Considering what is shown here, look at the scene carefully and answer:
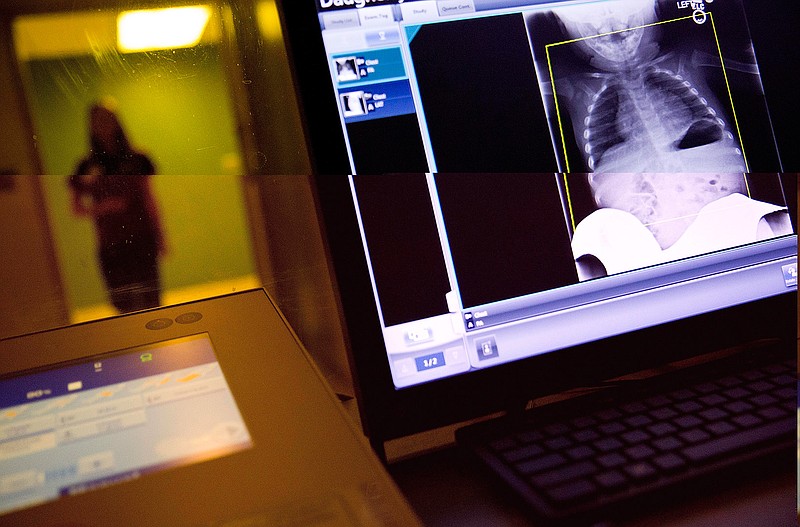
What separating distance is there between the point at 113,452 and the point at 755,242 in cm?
53

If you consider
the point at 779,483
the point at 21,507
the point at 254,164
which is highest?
the point at 254,164

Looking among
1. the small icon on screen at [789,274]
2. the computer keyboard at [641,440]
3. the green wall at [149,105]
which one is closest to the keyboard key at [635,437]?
the computer keyboard at [641,440]

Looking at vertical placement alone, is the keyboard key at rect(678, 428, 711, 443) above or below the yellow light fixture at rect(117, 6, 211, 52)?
below

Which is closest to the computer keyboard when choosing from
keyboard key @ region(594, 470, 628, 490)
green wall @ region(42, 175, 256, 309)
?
keyboard key @ region(594, 470, 628, 490)

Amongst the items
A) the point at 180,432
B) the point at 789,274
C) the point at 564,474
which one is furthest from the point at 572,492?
the point at 789,274

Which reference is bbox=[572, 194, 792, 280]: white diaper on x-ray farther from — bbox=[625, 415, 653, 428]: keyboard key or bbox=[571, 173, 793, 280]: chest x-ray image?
bbox=[625, 415, 653, 428]: keyboard key

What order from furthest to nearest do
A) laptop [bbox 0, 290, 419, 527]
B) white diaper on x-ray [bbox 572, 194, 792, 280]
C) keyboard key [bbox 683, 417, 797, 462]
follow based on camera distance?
white diaper on x-ray [bbox 572, 194, 792, 280] → keyboard key [bbox 683, 417, 797, 462] → laptop [bbox 0, 290, 419, 527]

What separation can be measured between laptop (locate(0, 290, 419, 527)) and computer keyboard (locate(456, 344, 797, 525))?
0.13 m

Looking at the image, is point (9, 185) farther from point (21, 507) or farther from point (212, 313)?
point (21, 507)

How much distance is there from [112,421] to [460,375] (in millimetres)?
248

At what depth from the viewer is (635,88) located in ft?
1.84

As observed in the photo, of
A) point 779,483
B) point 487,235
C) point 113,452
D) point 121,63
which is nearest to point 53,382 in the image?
point 113,452

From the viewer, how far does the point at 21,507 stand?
1.16 ft

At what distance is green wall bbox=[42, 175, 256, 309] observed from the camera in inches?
24.3
